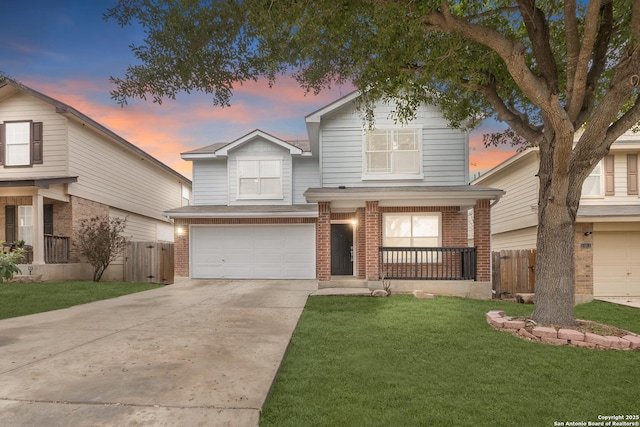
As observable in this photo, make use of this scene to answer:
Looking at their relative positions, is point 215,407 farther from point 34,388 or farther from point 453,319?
point 453,319

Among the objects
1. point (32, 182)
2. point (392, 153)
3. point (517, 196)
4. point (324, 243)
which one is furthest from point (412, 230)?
point (32, 182)

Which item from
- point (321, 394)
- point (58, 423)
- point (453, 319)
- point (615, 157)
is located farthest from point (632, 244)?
point (58, 423)

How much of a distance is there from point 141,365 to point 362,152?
1065 cm

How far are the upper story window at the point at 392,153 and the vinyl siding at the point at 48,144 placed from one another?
1230 cm

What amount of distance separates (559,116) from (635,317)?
614cm

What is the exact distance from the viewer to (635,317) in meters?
8.40

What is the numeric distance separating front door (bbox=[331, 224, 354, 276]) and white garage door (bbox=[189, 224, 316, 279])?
105 cm

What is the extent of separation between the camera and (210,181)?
1630cm

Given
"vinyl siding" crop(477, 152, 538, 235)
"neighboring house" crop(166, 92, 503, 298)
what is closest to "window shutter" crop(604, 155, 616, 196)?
"vinyl siding" crop(477, 152, 538, 235)

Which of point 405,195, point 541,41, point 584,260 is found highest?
point 541,41

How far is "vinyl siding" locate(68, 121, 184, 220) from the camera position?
48.6 feet

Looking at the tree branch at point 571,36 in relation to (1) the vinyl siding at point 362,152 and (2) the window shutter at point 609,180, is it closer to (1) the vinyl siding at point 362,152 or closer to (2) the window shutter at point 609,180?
(1) the vinyl siding at point 362,152

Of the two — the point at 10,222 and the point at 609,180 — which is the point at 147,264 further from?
the point at 609,180

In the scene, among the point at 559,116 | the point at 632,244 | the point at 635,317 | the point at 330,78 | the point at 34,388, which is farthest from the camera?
the point at 632,244
